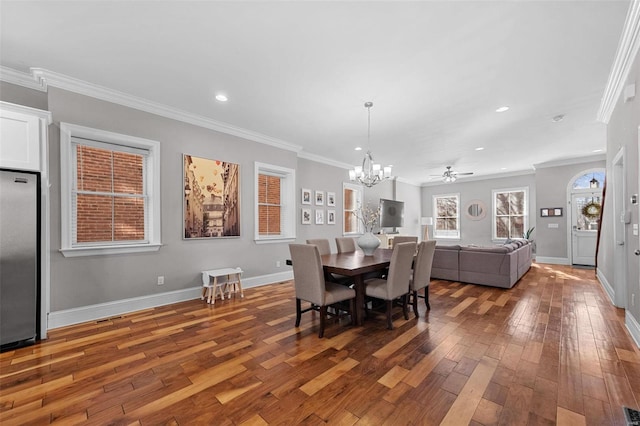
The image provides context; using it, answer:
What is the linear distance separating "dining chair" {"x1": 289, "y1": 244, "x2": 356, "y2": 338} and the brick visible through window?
241cm

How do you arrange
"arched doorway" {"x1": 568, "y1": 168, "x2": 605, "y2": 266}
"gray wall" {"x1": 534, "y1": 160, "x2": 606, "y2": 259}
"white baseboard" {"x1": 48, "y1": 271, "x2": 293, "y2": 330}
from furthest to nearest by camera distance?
1. "gray wall" {"x1": 534, "y1": 160, "x2": 606, "y2": 259}
2. "arched doorway" {"x1": 568, "y1": 168, "x2": 605, "y2": 266}
3. "white baseboard" {"x1": 48, "y1": 271, "x2": 293, "y2": 330}

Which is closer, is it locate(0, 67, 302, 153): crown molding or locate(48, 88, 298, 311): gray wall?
locate(0, 67, 302, 153): crown molding

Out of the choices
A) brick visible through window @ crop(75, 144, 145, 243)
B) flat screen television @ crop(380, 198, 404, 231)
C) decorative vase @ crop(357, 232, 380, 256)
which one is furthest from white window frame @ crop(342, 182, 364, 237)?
brick visible through window @ crop(75, 144, 145, 243)

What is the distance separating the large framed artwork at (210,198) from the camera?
4.13m

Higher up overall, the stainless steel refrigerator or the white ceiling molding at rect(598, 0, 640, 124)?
the white ceiling molding at rect(598, 0, 640, 124)

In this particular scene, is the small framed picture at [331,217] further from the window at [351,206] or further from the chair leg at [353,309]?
the chair leg at [353,309]

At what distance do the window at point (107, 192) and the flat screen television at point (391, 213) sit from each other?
6.02 m

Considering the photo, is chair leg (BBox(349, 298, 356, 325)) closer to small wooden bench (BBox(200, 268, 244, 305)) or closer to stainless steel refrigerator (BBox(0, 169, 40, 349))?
small wooden bench (BBox(200, 268, 244, 305))

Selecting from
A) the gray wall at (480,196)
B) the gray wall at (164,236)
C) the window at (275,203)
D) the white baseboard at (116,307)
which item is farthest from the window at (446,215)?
the white baseboard at (116,307)

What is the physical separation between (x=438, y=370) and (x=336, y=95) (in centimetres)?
312

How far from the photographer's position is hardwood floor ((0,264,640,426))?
5.62 feet

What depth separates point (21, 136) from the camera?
266 cm

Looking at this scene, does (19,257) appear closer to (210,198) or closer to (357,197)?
(210,198)

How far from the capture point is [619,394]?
6.10 feet
